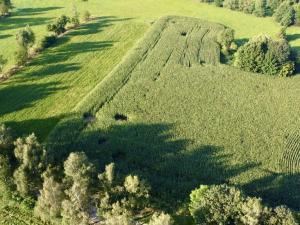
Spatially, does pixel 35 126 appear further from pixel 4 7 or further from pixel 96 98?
pixel 4 7

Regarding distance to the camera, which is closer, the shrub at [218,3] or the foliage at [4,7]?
the foliage at [4,7]

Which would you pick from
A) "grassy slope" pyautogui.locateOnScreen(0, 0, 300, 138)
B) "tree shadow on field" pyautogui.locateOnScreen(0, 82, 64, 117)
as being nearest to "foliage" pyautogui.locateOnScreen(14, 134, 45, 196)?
"grassy slope" pyautogui.locateOnScreen(0, 0, 300, 138)

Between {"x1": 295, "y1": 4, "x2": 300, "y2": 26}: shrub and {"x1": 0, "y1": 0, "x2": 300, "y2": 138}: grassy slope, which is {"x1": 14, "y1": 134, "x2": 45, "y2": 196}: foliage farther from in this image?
{"x1": 295, "y1": 4, "x2": 300, "y2": 26}: shrub

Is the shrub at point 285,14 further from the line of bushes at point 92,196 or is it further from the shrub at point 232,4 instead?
the line of bushes at point 92,196

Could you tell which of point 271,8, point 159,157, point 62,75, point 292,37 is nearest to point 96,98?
point 62,75

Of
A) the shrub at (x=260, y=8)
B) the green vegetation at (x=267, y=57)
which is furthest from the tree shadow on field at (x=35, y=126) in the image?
the shrub at (x=260, y=8)

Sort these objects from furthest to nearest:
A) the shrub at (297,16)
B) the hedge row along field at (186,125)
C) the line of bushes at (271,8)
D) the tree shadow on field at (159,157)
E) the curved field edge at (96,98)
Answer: the line of bushes at (271,8)
the shrub at (297,16)
the curved field edge at (96,98)
the hedge row along field at (186,125)
the tree shadow on field at (159,157)

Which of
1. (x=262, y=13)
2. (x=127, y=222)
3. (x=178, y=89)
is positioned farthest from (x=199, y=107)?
(x=262, y=13)
